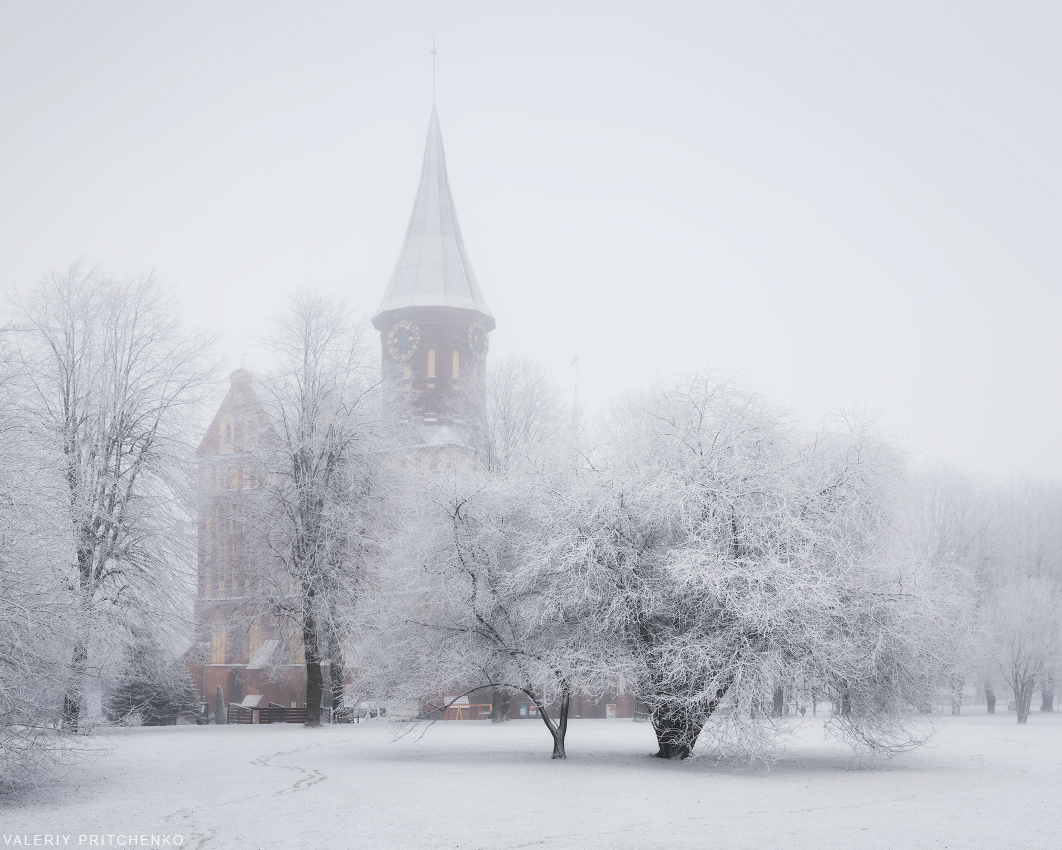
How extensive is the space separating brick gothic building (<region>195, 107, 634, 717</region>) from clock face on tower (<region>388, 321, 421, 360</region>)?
5 cm

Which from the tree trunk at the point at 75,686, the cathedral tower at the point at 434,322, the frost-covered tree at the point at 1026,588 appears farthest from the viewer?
the cathedral tower at the point at 434,322

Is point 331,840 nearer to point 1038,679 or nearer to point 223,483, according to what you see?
point 223,483

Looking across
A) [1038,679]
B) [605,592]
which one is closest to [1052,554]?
[1038,679]

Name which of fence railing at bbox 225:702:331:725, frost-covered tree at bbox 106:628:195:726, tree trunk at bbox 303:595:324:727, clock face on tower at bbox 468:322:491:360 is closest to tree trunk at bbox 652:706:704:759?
tree trunk at bbox 303:595:324:727

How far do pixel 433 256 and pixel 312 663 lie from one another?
87.3 feet

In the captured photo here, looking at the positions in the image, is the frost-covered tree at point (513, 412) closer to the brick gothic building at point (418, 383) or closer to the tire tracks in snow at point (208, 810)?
the brick gothic building at point (418, 383)

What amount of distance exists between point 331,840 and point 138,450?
60.4 ft

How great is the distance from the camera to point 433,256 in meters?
52.8

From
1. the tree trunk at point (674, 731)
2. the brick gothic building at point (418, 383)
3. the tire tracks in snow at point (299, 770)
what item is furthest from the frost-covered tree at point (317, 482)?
the tree trunk at point (674, 731)

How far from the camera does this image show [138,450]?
2806 cm

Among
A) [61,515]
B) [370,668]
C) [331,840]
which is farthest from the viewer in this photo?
[370,668]

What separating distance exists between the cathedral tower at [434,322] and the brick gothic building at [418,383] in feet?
0.16

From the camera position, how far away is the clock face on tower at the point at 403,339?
1989 inches

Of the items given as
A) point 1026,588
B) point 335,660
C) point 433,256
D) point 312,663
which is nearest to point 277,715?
point 312,663
